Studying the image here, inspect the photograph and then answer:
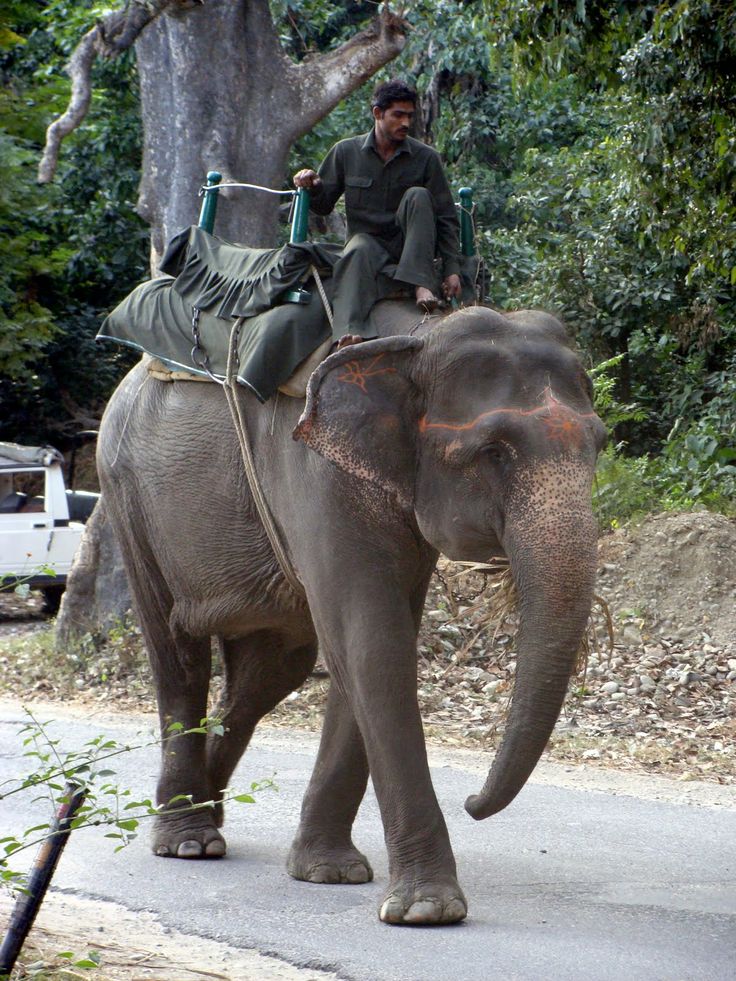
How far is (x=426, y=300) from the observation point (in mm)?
5016

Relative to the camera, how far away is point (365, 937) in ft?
15.3

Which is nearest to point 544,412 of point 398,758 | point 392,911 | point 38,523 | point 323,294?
point 323,294

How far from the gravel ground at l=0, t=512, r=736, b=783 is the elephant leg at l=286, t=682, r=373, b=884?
2.39 meters

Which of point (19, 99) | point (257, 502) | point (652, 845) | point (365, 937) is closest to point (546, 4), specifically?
point (257, 502)

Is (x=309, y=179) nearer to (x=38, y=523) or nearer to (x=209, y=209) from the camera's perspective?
(x=209, y=209)

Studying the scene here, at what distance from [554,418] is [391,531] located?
0.75 m

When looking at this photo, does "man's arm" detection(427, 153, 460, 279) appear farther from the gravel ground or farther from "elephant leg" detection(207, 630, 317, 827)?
the gravel ground

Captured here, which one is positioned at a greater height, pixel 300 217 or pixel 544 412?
pixel 300 217

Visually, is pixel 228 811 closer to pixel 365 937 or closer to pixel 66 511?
pixel 365 937

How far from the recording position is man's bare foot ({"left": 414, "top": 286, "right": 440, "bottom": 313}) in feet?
16.5

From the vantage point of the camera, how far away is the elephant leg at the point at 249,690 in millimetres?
6184

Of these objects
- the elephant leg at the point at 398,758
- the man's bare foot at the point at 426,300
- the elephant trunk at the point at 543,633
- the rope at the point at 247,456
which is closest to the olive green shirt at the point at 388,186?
the man's bare foot at the point at 426,300

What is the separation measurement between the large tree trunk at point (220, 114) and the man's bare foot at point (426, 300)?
256 inches

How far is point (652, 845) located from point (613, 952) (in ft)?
5.29
